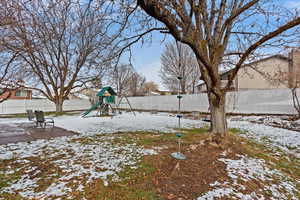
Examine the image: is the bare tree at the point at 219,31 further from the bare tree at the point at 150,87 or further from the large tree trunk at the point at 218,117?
the bare tree at the point at 150,87

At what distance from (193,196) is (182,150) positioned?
5.58ft

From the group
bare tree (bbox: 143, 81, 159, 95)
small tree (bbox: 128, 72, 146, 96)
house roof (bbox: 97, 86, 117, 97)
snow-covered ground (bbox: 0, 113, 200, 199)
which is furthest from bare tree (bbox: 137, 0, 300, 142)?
bare tree (bbox: 143, 81, 159, 95)

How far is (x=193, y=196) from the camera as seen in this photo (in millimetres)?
2340

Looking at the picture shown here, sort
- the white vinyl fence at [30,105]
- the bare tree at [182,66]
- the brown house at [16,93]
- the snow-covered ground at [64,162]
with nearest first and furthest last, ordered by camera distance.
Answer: the snow-covered ground at [64,162] < the brown house at [16,93] < the white vinyl fence at [30,105] < the bare tree at [182,66]

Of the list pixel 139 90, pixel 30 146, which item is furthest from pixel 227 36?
pixel 139 90

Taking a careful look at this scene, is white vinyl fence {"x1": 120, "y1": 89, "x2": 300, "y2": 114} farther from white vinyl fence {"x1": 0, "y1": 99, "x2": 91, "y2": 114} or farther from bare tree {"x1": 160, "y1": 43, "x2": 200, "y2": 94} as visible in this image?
white vinyl fence {"x1": 0, "y1": 99, "x2": 91, "y2": 114}

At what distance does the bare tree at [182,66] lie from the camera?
23.8m

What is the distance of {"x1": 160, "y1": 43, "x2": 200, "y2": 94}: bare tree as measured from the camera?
2378cm

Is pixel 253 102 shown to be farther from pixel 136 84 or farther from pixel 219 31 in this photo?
pixel 136 84

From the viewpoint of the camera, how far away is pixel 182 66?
76.7 ft

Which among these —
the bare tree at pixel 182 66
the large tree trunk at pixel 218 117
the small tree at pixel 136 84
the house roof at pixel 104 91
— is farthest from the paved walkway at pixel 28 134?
the small tree at pixel 136 84

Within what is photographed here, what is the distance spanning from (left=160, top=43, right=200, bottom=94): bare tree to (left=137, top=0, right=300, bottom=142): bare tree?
17.9 m

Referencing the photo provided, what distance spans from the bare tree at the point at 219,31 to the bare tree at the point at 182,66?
1792 centimetres

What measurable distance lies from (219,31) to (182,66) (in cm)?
1910
